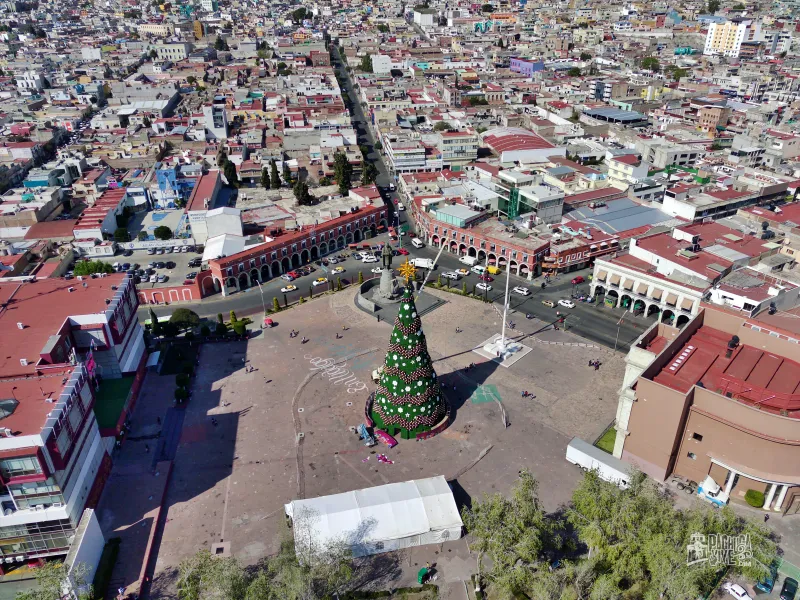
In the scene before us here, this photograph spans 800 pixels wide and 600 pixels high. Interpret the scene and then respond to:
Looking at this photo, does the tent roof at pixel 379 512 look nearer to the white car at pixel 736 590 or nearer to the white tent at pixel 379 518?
the white tent at pixel 379 518

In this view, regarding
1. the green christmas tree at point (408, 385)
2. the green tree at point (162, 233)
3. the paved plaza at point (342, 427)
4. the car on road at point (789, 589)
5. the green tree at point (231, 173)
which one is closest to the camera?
the car on road at point (789, 589)

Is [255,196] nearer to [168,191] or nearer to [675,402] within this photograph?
[168,191]

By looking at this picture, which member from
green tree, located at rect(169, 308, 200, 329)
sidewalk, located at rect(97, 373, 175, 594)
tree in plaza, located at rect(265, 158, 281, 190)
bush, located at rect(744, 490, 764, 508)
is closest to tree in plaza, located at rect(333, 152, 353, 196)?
tree in plaza, located at rect(265, 158, 281, 190)

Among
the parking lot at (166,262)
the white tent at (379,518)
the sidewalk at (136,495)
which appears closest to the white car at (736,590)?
the white tent at (379,518)

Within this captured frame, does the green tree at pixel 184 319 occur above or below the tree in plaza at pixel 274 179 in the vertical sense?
below

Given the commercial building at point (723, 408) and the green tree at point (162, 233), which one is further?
the green tree at point (162, 233)

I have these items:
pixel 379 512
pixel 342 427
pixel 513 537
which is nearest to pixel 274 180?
pixel 342 427
